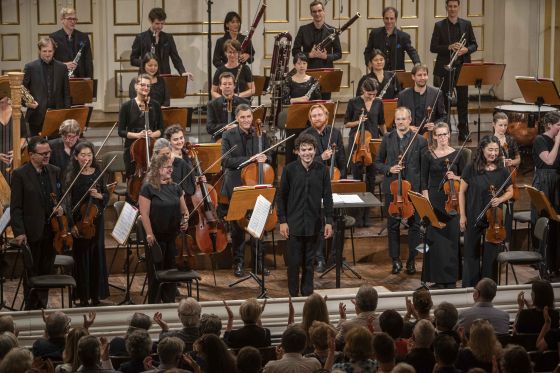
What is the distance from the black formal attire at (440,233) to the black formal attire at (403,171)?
0.27 metres

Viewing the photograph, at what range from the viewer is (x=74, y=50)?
11.4 metres

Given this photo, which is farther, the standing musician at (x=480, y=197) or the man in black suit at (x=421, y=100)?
the man in black suit at (x=421, y=100)

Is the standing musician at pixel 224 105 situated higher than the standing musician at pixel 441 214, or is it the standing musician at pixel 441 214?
the standing musician at pixel 224 105

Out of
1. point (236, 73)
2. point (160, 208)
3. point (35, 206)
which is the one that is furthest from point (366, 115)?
point (35, 206)

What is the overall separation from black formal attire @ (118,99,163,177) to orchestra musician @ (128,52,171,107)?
1.71 feet

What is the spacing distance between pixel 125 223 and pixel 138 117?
1874 mm

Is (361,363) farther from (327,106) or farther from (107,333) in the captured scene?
(327,106)

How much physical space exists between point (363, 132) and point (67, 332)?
14.6ft

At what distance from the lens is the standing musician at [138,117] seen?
9.98 m

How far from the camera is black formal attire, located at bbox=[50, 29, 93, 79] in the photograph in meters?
11.4

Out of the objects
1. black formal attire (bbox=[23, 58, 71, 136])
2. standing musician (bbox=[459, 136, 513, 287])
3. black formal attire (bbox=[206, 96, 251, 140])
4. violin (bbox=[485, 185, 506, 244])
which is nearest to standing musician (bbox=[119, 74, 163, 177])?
black formal attire (bbox=[206, 96, 251, 140])

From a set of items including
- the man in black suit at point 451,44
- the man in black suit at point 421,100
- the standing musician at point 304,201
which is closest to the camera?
the standing musician at point 304,201

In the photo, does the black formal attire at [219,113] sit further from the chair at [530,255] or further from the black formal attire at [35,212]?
the chair at [530,255]

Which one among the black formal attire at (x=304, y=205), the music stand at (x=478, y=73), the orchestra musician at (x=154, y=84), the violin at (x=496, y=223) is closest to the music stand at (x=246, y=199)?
the black formal attire at (x=304, y=205)
